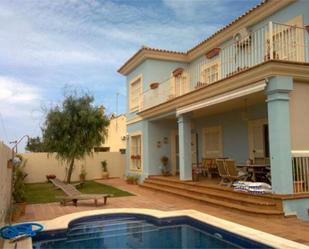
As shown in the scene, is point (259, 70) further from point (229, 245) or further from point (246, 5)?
point (246, 5)

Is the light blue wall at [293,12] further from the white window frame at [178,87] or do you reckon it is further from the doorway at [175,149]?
the doorway at [175,149]

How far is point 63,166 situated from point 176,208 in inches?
576

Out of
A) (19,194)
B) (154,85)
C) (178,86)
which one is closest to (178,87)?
(178,86)

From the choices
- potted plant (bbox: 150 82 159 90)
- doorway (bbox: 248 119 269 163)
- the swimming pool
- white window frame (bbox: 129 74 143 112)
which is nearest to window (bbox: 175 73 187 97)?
potted plant (bbox: 150 82 159 90)

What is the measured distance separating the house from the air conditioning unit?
0.05 metres

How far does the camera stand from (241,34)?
14.4m

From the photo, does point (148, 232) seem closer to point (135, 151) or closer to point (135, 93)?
point (135, 151)

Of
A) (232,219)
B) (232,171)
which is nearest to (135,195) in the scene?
(232,171)

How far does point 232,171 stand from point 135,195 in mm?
5115

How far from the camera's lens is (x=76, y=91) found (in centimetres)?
1894

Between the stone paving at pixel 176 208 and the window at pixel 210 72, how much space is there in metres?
5.90

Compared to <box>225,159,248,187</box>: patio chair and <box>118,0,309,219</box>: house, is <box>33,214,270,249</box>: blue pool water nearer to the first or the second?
<box>118,0,309,219</box>: house

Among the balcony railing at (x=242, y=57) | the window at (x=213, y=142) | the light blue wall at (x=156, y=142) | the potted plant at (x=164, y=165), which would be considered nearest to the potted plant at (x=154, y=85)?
the balcony railing at (x=242, y=57)

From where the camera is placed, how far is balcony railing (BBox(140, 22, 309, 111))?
10.9 meters
